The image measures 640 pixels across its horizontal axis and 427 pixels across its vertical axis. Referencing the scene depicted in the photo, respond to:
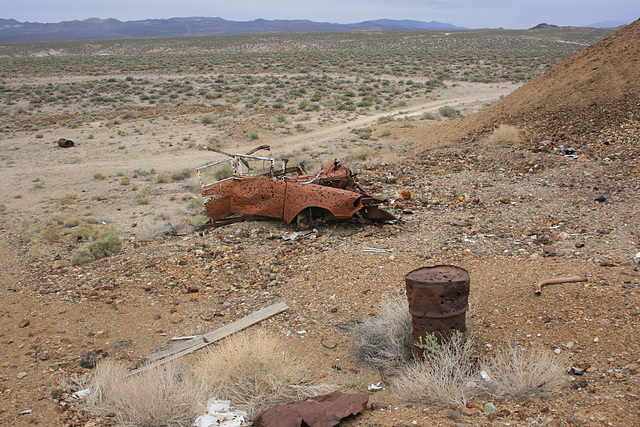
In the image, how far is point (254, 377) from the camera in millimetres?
4152

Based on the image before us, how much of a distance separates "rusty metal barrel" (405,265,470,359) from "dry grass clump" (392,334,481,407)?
13 centimetres

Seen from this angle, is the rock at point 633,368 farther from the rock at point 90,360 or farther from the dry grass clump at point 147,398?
the rock at point 90,360

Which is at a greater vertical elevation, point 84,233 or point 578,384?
point 578,384

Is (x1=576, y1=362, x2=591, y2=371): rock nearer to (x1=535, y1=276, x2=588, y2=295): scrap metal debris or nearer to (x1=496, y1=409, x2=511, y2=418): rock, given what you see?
(x1=496, y1=409, x2=511, y2=418): rock

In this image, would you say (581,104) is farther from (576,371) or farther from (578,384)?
(578,384)

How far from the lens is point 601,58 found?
41.7 ft

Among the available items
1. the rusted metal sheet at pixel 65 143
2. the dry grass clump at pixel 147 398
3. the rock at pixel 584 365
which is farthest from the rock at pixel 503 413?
the rusted metal sheet at pixel 65 143

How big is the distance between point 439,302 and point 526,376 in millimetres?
852

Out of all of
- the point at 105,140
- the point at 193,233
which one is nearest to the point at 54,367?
the point at 193,233

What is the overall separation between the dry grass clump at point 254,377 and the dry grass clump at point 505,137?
29.7 ft

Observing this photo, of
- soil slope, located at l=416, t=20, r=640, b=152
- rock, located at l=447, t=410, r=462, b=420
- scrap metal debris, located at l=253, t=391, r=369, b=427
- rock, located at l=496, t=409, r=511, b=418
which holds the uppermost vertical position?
soil slope, located at l=416, t=20, r=640, b=152

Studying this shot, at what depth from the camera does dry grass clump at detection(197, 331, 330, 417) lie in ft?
13.4

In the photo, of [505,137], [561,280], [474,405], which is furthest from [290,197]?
[505,137]

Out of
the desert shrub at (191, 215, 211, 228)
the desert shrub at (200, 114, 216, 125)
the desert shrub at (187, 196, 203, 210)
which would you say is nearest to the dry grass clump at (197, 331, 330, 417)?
the desert shrub at (191, 215, 211, 228)
